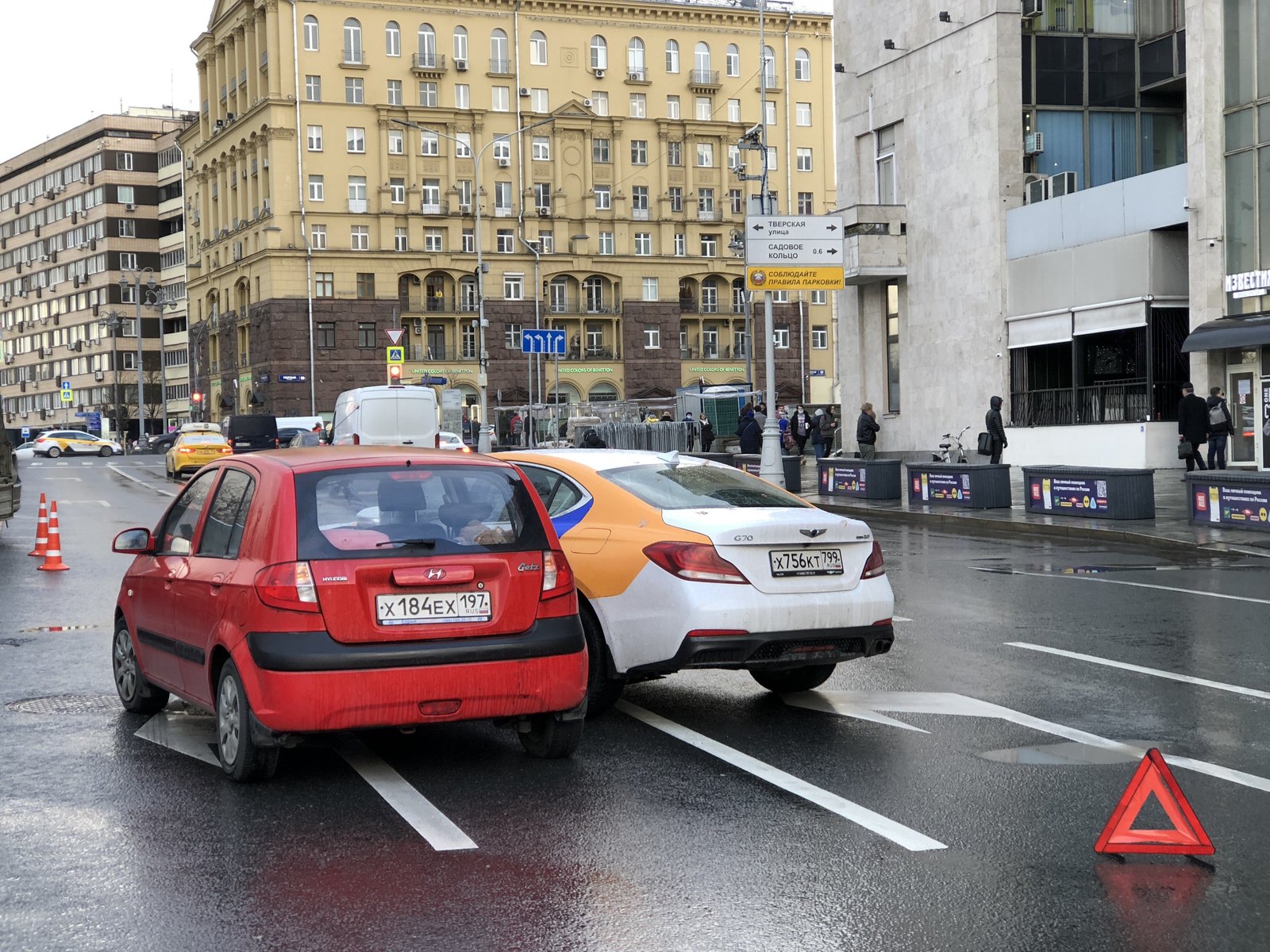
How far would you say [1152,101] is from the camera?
39.2 metres

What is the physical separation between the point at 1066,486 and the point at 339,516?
1804 cm

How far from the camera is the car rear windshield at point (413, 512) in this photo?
265 inches

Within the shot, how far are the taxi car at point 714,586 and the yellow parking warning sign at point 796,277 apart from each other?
18.1 m

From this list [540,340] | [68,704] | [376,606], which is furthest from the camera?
[540,340]

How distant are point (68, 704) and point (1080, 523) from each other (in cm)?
1594

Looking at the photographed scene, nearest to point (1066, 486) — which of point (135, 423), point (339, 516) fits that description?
point (339, 516)

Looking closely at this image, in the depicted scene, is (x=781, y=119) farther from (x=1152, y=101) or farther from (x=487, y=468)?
(x=487, y=468)

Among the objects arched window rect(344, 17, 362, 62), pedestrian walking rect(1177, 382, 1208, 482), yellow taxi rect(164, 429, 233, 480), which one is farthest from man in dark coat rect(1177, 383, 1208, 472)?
arched window rect(344, 17, 362, 62)

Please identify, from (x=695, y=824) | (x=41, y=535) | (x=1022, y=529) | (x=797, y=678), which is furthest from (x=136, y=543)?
(x=1022, y=529)

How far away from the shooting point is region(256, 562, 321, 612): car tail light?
6.53 meters

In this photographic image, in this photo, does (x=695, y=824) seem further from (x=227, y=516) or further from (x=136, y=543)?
(x=136, y=543)

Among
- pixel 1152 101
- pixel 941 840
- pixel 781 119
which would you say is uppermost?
pixel 781 119

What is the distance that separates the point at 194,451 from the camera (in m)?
42.3

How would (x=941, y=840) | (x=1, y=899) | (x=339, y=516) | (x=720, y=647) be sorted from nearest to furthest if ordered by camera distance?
1. (x=1, y=899)
2. (x=941, y=840)
3. (x=339, y=516)
4. (x=720, y=647)
